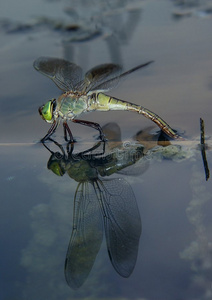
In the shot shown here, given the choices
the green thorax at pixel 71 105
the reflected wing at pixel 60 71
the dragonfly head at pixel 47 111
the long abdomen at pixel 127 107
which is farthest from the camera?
the reflected wing at pixel 60 71

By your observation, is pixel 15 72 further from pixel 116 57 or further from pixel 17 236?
pixel 17 236

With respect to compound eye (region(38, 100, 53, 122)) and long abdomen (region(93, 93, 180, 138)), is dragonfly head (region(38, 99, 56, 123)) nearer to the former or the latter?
compound eye (region(38, 100, 53, 122))

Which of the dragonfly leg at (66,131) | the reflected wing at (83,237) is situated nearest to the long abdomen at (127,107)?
the dragonfly leg at (66,131)

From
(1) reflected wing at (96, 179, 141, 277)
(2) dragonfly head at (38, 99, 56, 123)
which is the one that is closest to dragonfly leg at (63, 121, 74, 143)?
(2) dragonfly head at (38, 99, 56, 123)

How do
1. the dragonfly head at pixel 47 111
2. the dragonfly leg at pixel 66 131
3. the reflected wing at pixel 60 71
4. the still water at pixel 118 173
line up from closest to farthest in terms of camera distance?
1. the still water at pixel 118 173
2. the dragonfly leg at pixel 66 131
3. the dragonfly head at pixel 47 111
4. the reflected wing at pixel 60 71

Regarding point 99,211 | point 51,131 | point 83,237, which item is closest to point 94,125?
point 51,131

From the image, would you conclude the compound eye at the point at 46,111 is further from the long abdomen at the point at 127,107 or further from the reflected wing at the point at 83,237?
the reflected wing at the point at 83,237

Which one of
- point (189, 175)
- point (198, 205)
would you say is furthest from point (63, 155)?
point (198, 205)

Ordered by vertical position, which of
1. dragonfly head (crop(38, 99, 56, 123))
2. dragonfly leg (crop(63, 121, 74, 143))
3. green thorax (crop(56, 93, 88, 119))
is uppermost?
green thorax (crop(56, 93, 88, 119))
